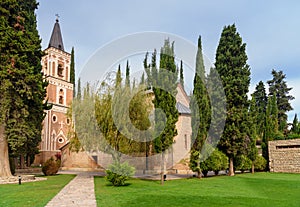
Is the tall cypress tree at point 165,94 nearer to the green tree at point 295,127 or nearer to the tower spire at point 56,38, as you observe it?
the green tree at point 295,127

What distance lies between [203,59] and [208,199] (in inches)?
480

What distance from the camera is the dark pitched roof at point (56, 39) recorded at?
35494 mm

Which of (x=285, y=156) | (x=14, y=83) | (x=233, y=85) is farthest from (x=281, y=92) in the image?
(x=14, y=83)

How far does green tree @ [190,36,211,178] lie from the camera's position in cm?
1762

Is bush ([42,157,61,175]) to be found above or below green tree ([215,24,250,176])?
below

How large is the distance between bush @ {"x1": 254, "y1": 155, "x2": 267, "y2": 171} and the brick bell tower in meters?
22.5

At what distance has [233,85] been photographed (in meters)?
19.8

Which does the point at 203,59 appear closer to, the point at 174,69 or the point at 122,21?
the point at 174,69

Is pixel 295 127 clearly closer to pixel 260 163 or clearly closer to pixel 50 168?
pixel 260 163

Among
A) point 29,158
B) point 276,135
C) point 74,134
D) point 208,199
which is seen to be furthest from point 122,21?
point 29,158

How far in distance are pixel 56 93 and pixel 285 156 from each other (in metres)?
28.0

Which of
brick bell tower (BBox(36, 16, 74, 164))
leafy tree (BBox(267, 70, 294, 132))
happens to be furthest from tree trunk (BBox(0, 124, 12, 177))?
leafy tree (BBox(267, 70, 294, 132))

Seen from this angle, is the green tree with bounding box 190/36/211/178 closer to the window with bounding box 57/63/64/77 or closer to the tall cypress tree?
the tall cypress tree

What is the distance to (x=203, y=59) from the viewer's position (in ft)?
62.1
